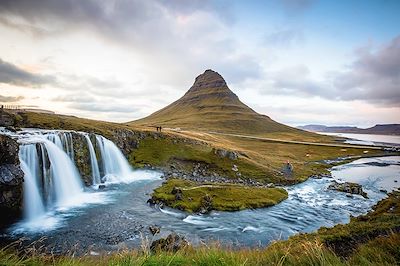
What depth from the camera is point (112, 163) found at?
54.0m

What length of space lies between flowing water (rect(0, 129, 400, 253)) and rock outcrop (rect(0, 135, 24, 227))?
57.6 inches

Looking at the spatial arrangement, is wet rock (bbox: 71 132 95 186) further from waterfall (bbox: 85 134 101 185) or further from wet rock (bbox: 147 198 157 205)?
wet rock (bbox: 147 198 157 205)

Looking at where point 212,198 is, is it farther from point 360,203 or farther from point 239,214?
point 360,203

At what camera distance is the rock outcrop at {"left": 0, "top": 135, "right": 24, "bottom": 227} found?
86.4ft

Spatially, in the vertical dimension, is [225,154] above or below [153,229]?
above

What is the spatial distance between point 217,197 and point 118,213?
14.6 metres

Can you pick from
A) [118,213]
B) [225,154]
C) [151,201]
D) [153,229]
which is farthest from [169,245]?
[225,154]

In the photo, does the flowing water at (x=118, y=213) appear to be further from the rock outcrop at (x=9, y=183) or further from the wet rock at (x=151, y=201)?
the rock outcrop at (x=9, y=183)

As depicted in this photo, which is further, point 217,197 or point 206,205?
point 217,197

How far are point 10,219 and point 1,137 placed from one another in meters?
8.51

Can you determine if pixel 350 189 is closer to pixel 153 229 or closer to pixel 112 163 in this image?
pixel 153 229

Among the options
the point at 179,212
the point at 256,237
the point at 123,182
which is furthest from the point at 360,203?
the point at 123,182

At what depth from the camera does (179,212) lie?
1298 inches

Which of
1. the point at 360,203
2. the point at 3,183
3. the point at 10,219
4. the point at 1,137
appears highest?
the point at 1,137
